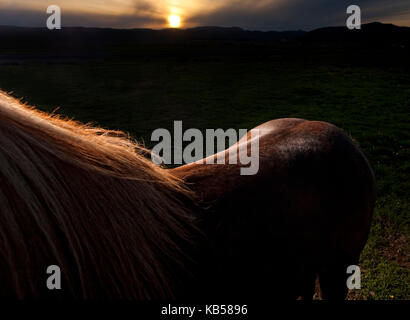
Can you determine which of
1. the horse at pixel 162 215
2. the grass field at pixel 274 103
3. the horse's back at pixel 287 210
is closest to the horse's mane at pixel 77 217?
the horse at pixel 162 215

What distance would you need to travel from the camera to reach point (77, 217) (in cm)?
83

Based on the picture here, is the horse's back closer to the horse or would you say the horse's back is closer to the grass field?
the horse

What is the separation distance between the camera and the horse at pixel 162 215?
762 millimetres

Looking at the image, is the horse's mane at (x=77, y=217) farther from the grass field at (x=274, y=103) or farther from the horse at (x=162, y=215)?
the grass field at (x=274, y=103)

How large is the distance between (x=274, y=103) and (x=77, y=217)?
1330cm

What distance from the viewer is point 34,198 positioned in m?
0.77

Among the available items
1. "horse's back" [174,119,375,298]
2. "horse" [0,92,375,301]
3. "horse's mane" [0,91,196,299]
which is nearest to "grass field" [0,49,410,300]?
"horse's back" [174,119,375,298]

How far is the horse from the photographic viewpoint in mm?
762

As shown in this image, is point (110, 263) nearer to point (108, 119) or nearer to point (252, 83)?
point (108, 119)

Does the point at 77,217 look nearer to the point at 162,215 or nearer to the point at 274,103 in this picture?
the point at 162,215

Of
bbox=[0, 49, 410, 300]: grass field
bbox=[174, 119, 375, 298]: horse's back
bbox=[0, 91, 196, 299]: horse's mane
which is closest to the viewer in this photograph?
bbox=[0, 91, 196, 299]: horse's mane

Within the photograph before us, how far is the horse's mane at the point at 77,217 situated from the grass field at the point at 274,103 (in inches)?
136

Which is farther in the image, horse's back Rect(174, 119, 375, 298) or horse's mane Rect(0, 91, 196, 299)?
horse's back Rect(174, 119, 375, 298)

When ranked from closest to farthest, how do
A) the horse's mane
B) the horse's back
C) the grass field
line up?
the horse's mane, the horse's back, the grass field
